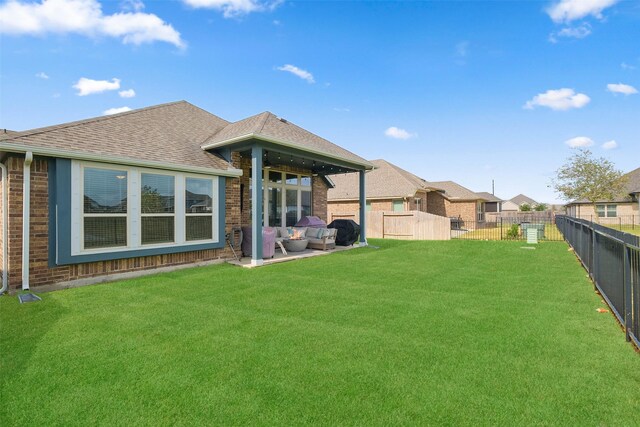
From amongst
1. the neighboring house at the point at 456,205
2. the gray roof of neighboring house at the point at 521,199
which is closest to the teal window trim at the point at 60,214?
the neighboring house at the point at 456,205

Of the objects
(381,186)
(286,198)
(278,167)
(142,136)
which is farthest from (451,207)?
(142,136)

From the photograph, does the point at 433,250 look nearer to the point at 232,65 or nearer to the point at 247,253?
the point at 247,253

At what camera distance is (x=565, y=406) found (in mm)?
2531

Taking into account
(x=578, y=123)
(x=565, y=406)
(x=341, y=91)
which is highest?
(x=341, y=91)

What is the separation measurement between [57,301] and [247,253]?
17.5 ft

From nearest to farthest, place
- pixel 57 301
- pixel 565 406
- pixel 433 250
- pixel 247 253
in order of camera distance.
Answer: pixel 565 406 → pixel 57 301 → pixel 247 253 → pixel 433 250

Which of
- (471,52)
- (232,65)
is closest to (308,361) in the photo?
(232,65)

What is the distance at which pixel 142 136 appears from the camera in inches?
351

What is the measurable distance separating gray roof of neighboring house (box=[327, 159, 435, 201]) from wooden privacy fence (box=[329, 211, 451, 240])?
12.7 ft

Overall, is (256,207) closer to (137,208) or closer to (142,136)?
(137,208)

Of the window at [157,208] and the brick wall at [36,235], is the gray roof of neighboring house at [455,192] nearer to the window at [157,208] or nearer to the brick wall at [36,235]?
the window at [157,208]

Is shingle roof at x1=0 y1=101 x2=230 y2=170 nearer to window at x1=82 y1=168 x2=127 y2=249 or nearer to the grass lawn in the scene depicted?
window at x1=82 y1=168 x2=127 y2=249

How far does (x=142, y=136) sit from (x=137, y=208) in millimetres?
2465

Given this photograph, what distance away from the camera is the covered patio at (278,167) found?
9297 millimetres
